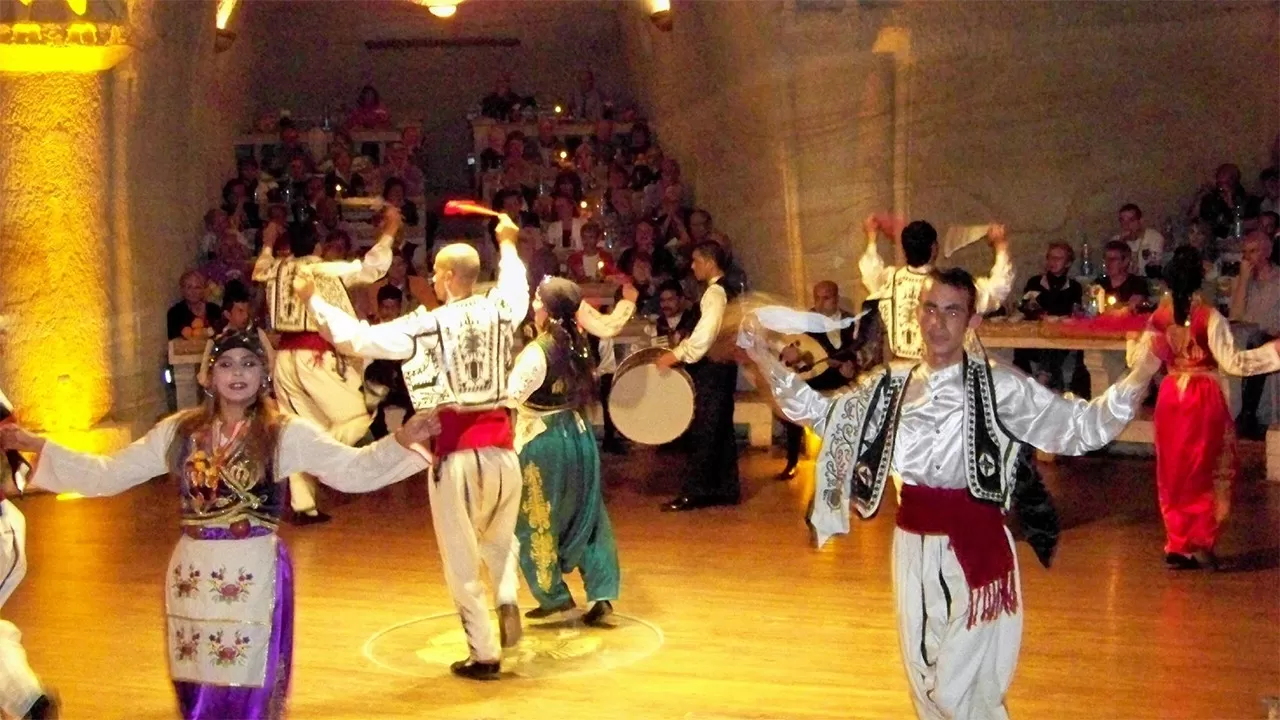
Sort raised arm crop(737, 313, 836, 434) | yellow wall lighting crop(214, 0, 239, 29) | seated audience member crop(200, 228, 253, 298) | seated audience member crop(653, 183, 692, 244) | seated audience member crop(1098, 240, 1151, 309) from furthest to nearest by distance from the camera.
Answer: seated audience member crop(653, 183, 692, 244), yellow wall lighting crop(214, 0, 239, 29), seated audience member crop(200, 228, 253, 298), seated audience member crop(1098, 240, 1151, 309), raised arm crop(737, 313, 836, 434)

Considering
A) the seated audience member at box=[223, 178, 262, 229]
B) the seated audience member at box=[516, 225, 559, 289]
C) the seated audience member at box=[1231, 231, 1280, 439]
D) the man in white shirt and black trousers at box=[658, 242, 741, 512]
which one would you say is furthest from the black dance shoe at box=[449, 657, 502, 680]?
the seated audience member at box=[223, 178, 262, 229]

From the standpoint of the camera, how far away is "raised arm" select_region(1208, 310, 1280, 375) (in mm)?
6117

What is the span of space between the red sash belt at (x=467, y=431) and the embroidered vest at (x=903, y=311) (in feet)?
7.82

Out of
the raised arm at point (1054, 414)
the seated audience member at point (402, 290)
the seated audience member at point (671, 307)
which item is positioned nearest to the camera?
the raised arm at point (1054, 414)

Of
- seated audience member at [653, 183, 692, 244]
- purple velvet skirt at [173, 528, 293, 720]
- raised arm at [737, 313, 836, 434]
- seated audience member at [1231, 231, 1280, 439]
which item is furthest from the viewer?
seated audience member at [653, 183, 692, 244]

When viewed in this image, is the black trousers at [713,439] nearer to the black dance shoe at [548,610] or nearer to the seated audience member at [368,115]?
the black dance shoe at [548,610]

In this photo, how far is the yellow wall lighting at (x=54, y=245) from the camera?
930cm

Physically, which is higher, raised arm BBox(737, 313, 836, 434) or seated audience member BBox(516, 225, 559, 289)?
seated audience member BBox(516, 225, 559, 289)

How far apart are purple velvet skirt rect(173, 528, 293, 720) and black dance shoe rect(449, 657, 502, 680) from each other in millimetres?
1423

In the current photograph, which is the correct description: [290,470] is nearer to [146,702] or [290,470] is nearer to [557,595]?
[146,702]

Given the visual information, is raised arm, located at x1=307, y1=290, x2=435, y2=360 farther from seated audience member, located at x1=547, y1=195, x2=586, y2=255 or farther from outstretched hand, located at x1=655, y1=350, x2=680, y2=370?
seated audience member, located at x1=547, y1=195, x2=586, y2=255

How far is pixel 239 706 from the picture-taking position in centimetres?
432

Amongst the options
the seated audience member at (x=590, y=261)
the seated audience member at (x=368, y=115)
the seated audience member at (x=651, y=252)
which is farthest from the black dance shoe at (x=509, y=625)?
the seated audience member at (x=368, y=115)

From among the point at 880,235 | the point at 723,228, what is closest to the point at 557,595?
the point at 880,235
